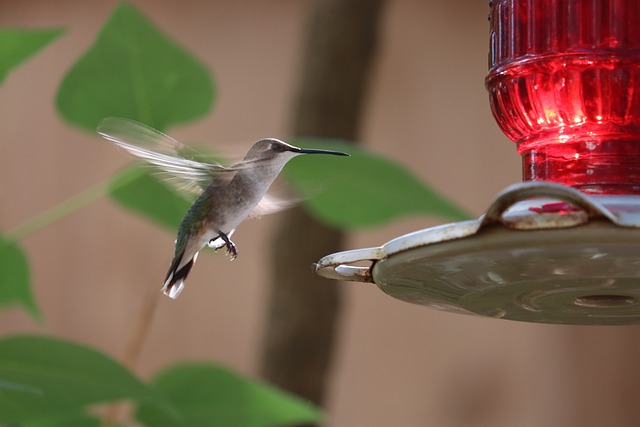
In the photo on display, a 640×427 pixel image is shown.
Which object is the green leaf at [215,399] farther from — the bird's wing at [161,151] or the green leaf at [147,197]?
the bird's wing at [161,151]

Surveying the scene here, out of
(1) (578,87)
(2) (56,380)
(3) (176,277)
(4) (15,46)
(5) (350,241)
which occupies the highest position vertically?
(5) (350,241)

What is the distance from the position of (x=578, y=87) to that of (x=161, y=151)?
0.49 m

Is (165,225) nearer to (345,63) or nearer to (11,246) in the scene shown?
(11,246)

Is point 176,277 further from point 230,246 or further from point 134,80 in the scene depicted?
point 134,80

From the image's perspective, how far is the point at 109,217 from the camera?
3.67 m

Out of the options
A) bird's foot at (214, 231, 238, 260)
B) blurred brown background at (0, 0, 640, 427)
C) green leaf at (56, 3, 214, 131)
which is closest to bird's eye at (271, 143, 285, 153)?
bird's foot at (214, 231, 238, 260)

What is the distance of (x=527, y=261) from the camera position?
2.87 ft

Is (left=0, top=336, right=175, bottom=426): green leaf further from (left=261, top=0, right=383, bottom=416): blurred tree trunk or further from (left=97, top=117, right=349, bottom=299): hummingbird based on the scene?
(left=261, top=0, right=383, bottom=416): blurred tree trunk

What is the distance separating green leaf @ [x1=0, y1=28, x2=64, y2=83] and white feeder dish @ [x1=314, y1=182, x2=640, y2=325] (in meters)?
0.73

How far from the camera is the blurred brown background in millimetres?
3432

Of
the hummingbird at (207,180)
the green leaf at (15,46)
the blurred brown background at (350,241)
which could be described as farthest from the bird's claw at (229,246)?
the blurred brown background at (350,241)

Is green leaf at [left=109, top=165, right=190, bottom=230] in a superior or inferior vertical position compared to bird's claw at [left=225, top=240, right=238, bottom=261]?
superior

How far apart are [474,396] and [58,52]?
5.98 ft

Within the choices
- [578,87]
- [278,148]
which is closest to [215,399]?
[278,148]
